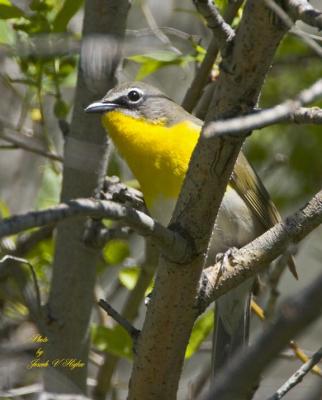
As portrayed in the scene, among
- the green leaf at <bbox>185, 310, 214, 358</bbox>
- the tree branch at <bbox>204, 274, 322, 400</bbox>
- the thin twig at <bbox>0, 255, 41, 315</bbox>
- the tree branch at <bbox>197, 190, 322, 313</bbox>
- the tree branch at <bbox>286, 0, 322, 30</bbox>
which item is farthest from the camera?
the green leaf at <bbox>185, 310, 214, 358</bbox>

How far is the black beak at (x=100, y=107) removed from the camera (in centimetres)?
351

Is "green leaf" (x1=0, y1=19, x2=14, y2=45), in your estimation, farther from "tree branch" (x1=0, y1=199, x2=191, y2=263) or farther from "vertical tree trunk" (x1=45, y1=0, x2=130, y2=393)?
"tree branch" (x1=0, y1=199, x2=191, y2=263)

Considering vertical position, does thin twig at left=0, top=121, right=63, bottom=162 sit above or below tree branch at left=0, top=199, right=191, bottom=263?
below

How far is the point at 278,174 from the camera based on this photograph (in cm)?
531

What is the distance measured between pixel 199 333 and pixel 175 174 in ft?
2.49

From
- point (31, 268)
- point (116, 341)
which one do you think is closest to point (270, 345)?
point (31, 268)

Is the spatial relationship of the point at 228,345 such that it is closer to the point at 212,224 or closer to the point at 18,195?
the point at 212,224

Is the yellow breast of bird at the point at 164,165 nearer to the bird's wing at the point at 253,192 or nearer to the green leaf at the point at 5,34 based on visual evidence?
the bird's wing at the point at 253,192

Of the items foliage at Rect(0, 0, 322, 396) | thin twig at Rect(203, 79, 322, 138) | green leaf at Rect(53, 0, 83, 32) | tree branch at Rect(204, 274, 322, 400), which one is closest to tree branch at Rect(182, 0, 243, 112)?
foliage at Rect(0, 0, 322, 396)

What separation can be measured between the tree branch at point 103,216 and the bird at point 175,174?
48.5 inches

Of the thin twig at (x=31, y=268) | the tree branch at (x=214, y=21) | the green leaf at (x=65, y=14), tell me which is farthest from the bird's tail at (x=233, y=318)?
the tree branch at (x=214, y=21)

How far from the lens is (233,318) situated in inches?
150

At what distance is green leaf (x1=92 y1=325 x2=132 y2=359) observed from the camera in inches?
145

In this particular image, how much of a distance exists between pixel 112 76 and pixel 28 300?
1.10 meters
